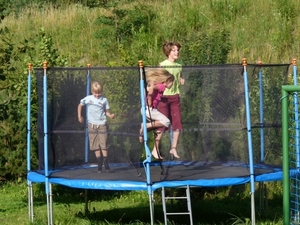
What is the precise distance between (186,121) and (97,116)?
3.43 feet

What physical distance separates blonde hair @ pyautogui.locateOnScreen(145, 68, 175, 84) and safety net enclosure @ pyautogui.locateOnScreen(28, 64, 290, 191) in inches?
6.2

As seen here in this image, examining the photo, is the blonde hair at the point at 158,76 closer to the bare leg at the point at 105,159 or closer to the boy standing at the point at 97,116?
the boy standing at the point at 97,116

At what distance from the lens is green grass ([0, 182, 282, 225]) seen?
973cm

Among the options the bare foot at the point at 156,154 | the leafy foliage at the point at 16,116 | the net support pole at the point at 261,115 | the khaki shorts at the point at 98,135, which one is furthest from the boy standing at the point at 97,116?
the leafy foliage at the point at 16,116

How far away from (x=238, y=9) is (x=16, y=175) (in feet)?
31.7

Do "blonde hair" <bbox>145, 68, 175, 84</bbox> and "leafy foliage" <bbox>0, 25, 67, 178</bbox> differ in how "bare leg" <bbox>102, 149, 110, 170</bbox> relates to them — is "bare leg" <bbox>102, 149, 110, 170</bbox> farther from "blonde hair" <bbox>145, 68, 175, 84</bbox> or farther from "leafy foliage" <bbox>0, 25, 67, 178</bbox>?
"leafy foliage" <bbox>0, 25, 67, 178</bbox>

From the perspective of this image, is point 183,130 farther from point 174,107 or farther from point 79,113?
point 79,113

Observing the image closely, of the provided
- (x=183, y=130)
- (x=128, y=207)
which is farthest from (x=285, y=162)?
(x=128, y=207)

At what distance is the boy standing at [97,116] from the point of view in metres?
9.07

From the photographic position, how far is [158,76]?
29.2ft

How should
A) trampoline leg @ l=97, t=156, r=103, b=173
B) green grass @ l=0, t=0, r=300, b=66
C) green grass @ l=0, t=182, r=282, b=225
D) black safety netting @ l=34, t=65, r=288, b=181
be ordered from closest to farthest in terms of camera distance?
black safety netting @ l=34, t=65, r=288, b=181, trampoline leg @ l=97, t=156, r=103, b=173, green grass @ l=0, t=182, r=282, b=225, green grass @ l=0, t=0, r=300, b=66

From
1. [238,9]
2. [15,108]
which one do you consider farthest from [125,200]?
[238,9]

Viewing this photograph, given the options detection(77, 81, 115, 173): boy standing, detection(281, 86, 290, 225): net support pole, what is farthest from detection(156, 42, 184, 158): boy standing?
detection(281, 86, 290, 225): net support pole

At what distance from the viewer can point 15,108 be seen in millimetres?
12453
